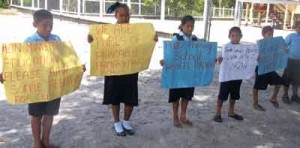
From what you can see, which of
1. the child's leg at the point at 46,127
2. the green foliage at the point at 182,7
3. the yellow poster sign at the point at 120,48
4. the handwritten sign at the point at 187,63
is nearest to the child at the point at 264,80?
the handwritten sign at the point at 187,63

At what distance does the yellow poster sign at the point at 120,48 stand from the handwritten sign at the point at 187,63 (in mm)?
265

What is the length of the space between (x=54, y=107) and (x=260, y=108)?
11.5 ft

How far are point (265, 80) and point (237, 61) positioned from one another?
3.33 ft

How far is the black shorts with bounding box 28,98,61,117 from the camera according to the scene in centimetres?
446

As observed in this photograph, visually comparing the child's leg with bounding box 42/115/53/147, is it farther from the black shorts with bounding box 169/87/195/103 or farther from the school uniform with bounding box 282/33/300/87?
the school uniform with bounding box 282/33/300/87

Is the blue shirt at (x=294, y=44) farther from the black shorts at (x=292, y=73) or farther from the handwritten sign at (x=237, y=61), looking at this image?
the handwritten sign at (x=237, y=61)

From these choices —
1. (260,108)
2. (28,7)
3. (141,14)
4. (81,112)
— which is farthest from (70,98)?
(28,7)

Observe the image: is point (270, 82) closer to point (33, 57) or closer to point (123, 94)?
point (123, 94)

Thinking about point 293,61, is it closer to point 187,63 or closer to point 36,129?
point 187,63

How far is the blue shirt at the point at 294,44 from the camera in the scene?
22.9 ft

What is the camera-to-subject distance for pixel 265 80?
264 inches

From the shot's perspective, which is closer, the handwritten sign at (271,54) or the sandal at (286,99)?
the handwritten sign at (271,54)

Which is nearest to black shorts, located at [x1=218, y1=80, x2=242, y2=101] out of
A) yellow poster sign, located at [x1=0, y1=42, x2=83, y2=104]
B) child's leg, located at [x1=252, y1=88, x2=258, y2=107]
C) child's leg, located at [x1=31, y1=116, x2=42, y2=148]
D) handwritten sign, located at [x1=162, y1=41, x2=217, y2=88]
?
handwritten sign, located at [x1=162, y1=41, x2=217, y2=88]

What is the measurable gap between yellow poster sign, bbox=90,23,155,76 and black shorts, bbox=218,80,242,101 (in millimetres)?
1271
